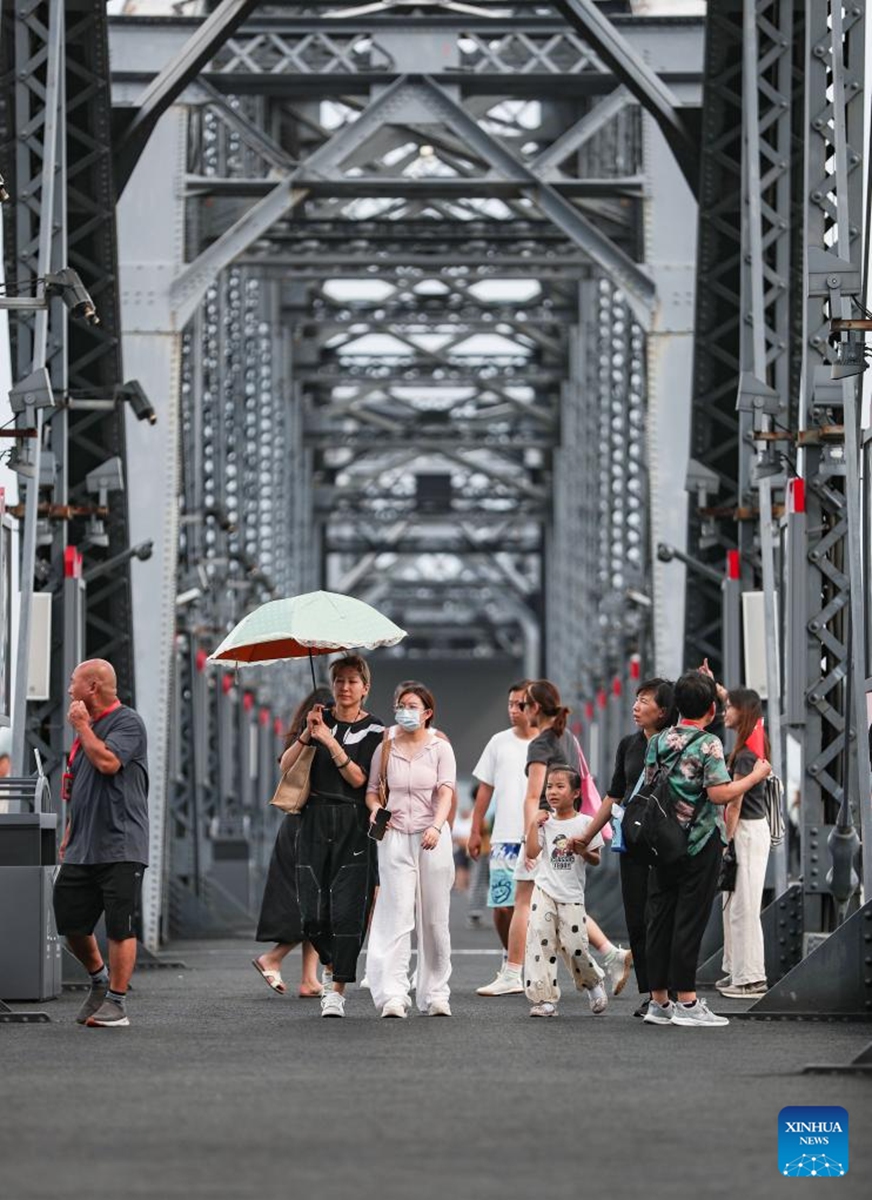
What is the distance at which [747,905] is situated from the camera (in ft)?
48.8

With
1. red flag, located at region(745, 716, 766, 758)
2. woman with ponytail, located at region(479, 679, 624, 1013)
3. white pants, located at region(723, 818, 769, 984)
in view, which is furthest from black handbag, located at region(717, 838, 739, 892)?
woman with ponytail, located at region(479, 679, 624, 1013)

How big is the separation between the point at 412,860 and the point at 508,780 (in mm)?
2497

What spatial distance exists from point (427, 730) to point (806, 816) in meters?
3.06

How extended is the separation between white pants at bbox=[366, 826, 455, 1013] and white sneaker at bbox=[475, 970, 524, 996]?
2.20 meters

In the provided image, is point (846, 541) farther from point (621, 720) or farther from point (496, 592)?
point (496, 592)

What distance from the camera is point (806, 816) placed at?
15250 millimetres

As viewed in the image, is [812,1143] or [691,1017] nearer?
[812,1143]

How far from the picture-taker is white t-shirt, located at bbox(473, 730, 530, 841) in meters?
15.5

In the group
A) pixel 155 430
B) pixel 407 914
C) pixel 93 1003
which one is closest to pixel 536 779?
pixel 407 914

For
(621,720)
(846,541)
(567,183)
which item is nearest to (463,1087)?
(846,541)

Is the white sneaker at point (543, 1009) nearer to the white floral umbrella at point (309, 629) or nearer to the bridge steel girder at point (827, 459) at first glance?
the white floral umbrella at point (309, 629)

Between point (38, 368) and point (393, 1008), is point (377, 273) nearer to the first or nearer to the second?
point (38, 368)

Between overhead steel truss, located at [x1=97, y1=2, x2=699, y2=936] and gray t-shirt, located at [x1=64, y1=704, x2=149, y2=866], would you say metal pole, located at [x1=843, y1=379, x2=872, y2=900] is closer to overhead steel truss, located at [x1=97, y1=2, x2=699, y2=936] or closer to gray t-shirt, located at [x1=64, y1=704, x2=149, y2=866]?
gray t-shirt, located at [x1=64, y1=704, x2=149, y2=866]

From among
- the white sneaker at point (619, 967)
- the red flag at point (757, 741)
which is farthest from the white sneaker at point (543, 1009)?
the red flag at point (757, 741)
